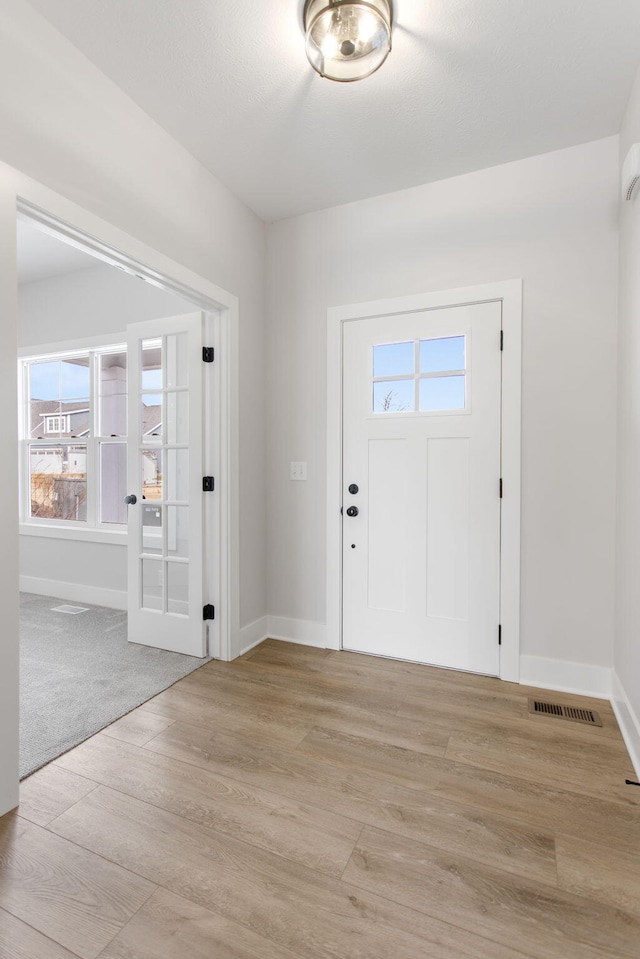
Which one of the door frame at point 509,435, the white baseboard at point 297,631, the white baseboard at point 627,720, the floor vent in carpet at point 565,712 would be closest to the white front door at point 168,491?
the white baseboard at point 297,631

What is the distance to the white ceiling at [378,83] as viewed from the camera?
169 cm

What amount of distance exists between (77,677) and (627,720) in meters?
2.72

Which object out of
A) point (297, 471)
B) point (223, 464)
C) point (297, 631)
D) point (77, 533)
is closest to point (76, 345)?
point (77, 533)

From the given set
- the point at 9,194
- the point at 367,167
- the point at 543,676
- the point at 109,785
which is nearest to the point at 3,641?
the point at 109,785

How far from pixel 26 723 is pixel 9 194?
216 centimetres

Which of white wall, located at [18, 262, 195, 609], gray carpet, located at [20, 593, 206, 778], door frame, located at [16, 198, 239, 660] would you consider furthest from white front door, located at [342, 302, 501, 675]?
white wall, located at [18, 262, 195, 609]

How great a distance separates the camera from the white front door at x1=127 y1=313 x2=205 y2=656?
111 inches

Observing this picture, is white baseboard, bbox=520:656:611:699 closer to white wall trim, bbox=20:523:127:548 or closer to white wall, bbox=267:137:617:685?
white wall, bbox=267:137:617:685

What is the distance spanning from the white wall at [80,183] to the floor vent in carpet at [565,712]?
5.59ft

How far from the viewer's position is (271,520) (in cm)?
320

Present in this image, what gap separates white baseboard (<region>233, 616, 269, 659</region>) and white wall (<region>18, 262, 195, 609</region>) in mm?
1389

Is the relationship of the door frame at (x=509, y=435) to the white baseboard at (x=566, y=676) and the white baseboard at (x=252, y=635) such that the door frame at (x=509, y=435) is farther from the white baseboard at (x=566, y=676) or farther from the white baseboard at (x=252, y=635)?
the white baseboard at (x=252, y=635)

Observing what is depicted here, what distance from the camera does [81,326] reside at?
160 inches

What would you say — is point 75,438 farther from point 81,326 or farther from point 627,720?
point 627,720
